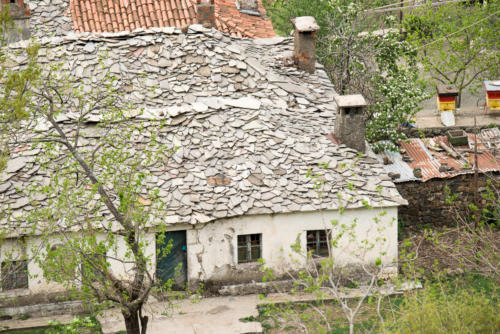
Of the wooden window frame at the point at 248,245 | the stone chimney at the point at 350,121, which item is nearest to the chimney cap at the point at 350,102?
the stone chimney at the point at 350,121

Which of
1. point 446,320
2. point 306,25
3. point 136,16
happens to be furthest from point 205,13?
point 446,320

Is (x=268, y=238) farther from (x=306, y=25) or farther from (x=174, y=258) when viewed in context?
(x=306, y=25)

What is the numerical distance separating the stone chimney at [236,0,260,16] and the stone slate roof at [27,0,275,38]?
107 inches

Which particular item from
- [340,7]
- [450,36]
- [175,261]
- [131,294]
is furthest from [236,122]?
[450,36]

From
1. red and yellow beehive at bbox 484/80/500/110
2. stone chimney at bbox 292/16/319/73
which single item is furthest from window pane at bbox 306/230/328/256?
red and yellow beehive at bbox 484/80/500/110

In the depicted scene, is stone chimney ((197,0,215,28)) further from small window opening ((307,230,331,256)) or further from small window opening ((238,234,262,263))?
small window opening ((307,230,331,256))

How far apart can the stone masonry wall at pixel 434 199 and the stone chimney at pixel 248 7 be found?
36.6ft

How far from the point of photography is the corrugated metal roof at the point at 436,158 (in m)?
25.8

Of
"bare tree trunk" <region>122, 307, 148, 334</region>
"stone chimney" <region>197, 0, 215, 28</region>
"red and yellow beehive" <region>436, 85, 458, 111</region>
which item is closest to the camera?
"bare tree trunk" <region>122, 307, 148, 334</region>

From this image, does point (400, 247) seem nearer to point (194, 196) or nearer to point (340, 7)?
point (194, 196)

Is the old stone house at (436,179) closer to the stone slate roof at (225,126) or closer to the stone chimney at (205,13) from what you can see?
the stone slate roof at (225,126)

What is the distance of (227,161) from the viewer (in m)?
22.4

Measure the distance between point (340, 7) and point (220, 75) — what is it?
8240 mm

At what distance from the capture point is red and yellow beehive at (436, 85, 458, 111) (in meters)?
30.1
